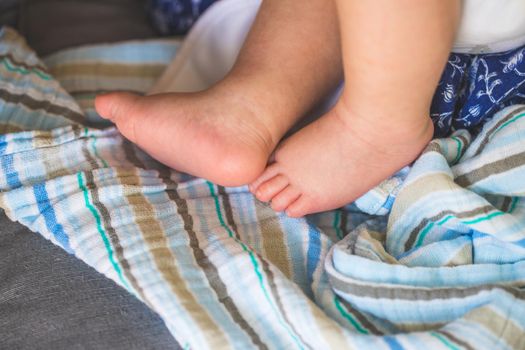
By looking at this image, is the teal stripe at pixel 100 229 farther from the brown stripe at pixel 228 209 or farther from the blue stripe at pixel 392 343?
the blue stripe at pixel 392 343

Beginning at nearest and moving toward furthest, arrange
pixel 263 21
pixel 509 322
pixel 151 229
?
pixel 509 322 → pixel 151 229 → pixel 263 21

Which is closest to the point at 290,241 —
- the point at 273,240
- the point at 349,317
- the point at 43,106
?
the point at 273,240

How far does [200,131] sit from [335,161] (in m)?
0.15

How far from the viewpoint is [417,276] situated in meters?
0.62

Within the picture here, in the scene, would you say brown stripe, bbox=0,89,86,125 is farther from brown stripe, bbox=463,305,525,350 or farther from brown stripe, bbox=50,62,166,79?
brown stripe, bbox=463,305,525,350

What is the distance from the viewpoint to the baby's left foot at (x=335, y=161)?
70cm

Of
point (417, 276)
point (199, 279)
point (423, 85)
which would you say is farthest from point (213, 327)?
point (423, 85)

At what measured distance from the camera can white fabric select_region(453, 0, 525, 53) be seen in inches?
27.1

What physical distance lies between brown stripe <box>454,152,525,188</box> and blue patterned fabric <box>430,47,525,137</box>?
10 centimetres

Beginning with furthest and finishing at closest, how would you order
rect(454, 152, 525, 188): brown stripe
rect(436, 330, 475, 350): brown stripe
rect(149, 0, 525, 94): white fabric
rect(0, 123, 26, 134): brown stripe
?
1. rect(149, 0, 525, 94): white fabric
2. rect(0, 123, 26, 134): brown stripe
3. rect(454, 152, 525, 188): brown stripe
4. rect(436, 330, 475, 350): brown stripe

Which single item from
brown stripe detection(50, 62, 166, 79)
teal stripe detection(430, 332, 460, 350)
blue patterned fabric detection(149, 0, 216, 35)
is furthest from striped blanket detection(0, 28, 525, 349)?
blue patterned fabric detection(149, 0, 216, 35)

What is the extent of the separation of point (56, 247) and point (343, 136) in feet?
1.10

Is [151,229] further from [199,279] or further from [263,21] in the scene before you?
[263,21]

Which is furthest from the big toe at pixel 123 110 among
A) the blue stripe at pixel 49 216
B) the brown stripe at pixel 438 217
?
the brown stripe at pixel 438 217
